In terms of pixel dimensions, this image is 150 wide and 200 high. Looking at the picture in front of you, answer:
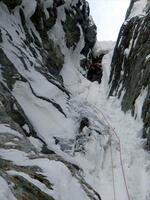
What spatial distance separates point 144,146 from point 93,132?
2.08 meters

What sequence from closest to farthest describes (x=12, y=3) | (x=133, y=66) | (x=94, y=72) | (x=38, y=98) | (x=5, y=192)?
(x=5, y=192), (x=38, y=98), (x=133, y=66), (x=12, y=3), (x=94, y=72)

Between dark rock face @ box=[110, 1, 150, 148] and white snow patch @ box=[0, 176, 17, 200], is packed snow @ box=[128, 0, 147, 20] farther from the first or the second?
white snow patch @ box=[0, 176, 17, 200]

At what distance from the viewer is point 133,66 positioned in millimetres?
13312

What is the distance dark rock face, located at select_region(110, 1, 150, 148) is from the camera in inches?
422

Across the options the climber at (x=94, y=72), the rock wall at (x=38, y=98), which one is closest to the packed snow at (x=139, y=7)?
the rock wall at (x=38, y=98)

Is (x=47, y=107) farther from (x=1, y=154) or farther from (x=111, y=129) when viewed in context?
(x=1, y=154)

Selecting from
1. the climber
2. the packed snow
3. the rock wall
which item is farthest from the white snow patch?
the climber

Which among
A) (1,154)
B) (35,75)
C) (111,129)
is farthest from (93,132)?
(1,154)

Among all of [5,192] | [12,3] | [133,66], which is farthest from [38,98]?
[5,192]

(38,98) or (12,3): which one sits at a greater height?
(12,3)

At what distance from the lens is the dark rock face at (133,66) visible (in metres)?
10.7

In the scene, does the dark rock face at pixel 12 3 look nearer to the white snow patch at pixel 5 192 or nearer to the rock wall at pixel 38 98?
the rock wall at pixel 38 98

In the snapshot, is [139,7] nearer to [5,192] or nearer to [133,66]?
[133,66]

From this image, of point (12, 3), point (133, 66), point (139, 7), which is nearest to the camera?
point (133, 66)
